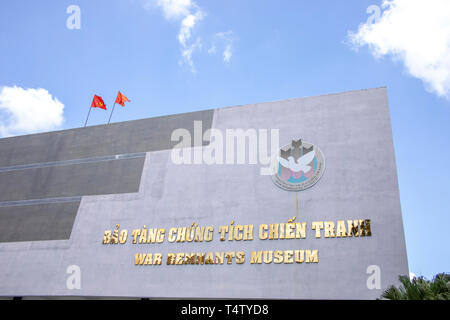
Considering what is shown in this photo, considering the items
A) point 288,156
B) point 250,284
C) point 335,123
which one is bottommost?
point 250,284

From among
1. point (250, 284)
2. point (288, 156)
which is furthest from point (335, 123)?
point (250, 284)

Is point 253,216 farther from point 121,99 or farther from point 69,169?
point 121,99

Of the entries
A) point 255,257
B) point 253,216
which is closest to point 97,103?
point 253,216

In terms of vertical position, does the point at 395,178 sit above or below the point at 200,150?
below

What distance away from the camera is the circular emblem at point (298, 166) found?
19375 millimetres

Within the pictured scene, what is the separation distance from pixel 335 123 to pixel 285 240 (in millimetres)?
6540

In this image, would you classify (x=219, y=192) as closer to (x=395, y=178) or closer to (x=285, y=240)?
(x=285, y=240)

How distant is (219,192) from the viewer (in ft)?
67.8

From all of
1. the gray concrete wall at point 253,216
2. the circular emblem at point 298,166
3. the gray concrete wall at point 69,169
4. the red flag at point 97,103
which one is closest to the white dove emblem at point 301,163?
the circular emblem at point 298,166

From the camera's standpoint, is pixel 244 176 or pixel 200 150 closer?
pixel 244 176

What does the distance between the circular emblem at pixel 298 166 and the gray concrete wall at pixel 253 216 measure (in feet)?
1.10
